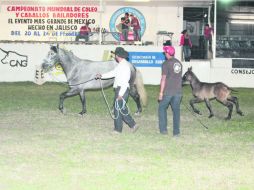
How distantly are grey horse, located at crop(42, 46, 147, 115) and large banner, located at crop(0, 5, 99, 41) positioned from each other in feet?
49.9

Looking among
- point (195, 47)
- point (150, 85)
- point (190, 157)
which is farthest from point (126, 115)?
point (195, 47)

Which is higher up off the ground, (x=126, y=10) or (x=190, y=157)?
(x=126, y=10)

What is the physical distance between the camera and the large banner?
3184 centimetres

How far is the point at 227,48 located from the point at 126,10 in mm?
6052

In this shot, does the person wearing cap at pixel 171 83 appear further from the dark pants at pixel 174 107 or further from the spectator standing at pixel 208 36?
the spectator standing at pixel 208 36

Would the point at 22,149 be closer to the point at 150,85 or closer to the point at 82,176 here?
the point at 82,176

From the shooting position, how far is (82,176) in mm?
8961

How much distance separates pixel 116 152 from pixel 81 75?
564 cm

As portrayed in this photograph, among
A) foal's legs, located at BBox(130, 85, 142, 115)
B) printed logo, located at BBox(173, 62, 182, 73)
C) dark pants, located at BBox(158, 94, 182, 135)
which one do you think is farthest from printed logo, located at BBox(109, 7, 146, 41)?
printed logo, located at BBox(173, 62, 182, 73)

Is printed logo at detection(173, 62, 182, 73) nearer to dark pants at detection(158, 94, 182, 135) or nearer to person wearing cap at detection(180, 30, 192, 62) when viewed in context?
dark pants at detection(158, 94, 182, 135)

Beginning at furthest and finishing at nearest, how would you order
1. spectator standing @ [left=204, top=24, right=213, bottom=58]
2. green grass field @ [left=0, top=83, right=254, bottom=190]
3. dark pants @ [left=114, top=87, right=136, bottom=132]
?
spectator standing @ [left=204, top=24, right=213, bottom=58], dark pants @ [left=114, top=87, right=136, bottom=132], green grass field @ [left=0, top=83, right=254, bottom=190]

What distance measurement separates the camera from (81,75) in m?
16.2

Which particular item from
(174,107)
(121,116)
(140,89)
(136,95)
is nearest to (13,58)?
(136,95)

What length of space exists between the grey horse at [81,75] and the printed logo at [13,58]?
33.5ft
